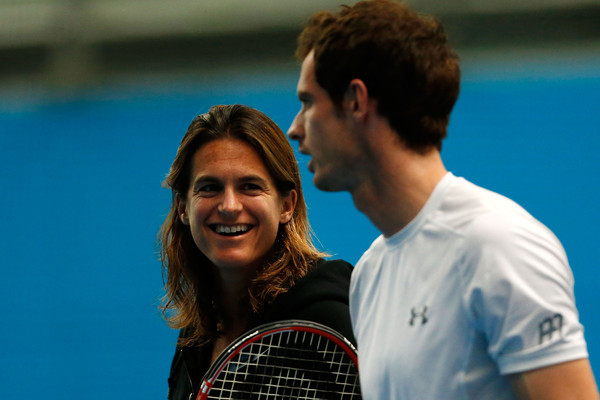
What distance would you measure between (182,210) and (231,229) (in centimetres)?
22

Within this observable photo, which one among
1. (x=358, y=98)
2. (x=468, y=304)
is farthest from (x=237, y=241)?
(x=468, y=304)

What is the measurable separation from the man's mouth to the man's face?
60 centimetres

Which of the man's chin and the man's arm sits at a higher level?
the man's chin

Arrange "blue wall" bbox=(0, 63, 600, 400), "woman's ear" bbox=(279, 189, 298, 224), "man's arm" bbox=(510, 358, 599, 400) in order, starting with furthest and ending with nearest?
"blue wall" bbox=(0, 63, 600, 400)
"woman's ear" bbox=(279, 189, 298, 224)
"man's arm" bbox=(510, 358, 599, 400)

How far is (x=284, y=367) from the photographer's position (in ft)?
5.14

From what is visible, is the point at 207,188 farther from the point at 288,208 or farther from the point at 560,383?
the point at 560,383

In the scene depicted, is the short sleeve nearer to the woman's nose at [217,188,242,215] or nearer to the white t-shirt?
the white t-shirt

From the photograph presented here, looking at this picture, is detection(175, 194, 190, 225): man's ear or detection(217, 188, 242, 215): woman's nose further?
detection(175, 194, 190, 225): man's ear

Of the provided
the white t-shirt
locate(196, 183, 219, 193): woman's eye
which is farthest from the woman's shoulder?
the white t-shirt

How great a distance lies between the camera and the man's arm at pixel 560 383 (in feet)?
2.90

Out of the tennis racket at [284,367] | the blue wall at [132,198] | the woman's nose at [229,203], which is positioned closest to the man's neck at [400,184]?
the tennis racket at [284,367]

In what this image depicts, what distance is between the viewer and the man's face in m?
1.12

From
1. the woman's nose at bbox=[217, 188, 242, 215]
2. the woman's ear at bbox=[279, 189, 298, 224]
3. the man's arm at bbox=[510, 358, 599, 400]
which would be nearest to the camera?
the man's arm at bbox=[510, 358, 599, 400]

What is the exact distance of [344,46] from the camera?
43.9 inches
